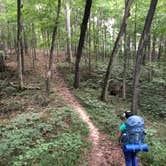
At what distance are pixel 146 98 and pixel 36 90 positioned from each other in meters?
7.93

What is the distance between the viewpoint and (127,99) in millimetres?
14055

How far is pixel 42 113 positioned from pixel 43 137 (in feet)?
6.89

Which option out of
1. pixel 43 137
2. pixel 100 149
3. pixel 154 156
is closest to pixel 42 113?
pixel 43 137

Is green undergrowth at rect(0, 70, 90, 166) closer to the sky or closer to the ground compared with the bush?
closer to the sky

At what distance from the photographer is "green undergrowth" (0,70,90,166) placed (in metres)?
5.38

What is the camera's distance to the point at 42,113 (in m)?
8.59

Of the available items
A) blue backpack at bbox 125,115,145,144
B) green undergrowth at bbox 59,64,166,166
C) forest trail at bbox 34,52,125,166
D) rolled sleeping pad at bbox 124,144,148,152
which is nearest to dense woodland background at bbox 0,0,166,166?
green undergrowth at bbox 59,64,166,166

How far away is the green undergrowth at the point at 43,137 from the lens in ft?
17.6

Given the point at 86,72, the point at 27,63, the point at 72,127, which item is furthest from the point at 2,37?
the point at 72,127

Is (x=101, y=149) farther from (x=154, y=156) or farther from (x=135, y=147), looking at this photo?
(x=135, y=147)

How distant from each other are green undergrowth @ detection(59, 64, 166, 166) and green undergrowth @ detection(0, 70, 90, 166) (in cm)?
122

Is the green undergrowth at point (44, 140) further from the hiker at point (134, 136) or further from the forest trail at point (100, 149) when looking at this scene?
the hiker at point (134, 136)

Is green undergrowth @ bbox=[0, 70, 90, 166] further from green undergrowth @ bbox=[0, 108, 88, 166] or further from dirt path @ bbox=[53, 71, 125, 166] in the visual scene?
dirt path @ bbox=[53, 71, 125, 166]

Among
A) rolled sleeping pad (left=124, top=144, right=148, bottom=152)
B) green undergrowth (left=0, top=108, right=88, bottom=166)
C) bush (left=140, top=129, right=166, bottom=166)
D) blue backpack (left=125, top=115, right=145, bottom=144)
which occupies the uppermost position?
blue backpack (left=125, top=115, right=145, bottom=144)
